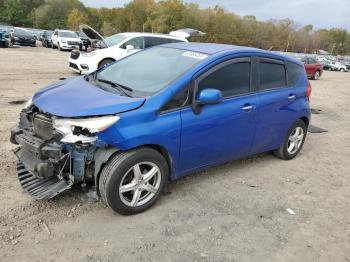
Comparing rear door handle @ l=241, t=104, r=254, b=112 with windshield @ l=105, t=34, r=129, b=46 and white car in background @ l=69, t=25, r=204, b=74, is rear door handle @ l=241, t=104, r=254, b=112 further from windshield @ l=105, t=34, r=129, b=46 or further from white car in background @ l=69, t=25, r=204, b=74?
windshield @ l=105, t=34, r=129, b=46

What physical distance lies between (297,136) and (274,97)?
1.14 m

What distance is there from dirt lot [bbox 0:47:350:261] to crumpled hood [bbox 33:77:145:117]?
102 cm

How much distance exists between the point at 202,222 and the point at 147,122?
118 cm

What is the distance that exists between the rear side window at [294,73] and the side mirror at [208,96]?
1.93 m

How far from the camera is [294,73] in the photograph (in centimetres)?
562

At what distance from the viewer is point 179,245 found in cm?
340

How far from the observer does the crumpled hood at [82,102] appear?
352 cm

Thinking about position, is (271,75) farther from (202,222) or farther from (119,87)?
(202,222)

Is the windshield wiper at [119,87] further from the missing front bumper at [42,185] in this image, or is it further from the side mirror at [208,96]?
the missing front bumper at [42,185]

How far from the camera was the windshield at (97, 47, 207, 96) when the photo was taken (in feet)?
13.3

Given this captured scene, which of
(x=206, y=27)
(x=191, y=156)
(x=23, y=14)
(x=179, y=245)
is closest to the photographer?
(x=179, y=245)

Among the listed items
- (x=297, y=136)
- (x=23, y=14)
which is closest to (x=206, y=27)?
(x=23, y=14)

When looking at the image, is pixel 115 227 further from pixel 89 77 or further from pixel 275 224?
pixel 89 77

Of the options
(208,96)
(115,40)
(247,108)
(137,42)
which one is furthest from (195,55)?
(115,40)
